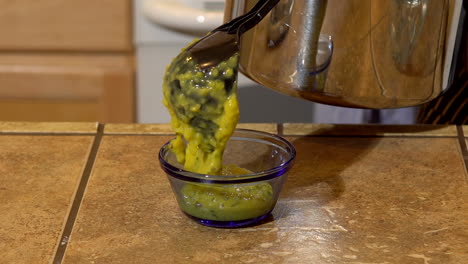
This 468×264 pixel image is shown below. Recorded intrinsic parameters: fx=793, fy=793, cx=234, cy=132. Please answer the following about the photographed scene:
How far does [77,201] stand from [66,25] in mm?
991

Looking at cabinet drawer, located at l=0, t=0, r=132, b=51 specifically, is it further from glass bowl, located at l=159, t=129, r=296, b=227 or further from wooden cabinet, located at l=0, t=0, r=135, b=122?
glass bowl, located at l=159, t=129, r=296, b=227

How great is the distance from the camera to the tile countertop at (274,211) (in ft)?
2.02

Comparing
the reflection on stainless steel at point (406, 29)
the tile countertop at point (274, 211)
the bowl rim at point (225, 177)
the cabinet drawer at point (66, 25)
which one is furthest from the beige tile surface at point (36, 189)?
the cabinet drawer at point (66, 25)

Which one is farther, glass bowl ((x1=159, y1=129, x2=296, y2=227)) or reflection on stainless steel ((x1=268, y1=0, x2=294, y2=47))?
reflection on stainless steel ((x1=268, y1=0, x2=294, y2=47))

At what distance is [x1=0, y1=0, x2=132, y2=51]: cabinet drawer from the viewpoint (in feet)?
5.25

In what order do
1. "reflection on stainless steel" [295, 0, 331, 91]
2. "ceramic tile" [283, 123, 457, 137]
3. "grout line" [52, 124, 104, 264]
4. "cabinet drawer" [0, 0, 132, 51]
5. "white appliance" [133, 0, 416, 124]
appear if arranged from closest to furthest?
"grout line" [52, 124, 104, 264] < "reflection on stainless steel" [295, 0, 331, 91] < "ceramic tile" [283, 123, 457, 137] < "white appliance" [133, 0, 416, 124] < "cabinet drawer" [0, 0, 132, 51]

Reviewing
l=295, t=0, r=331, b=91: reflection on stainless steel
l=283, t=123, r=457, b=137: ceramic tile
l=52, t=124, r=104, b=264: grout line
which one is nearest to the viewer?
l=52, t=124, r=104, b=264: grout line

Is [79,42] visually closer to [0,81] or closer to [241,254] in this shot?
[0,81]

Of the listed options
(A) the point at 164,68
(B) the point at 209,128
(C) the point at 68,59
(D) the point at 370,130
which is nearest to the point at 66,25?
(C) the point at 68,59

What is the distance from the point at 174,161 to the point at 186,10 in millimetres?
671

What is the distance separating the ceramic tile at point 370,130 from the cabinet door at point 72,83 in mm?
834

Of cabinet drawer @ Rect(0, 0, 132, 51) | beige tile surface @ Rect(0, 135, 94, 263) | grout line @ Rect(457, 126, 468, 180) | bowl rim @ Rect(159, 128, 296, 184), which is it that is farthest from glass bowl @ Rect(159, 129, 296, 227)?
cabinet drawer @ Rect(0, 0, 132, 51)

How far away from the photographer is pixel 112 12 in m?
1.60

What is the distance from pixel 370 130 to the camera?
2.85ft
